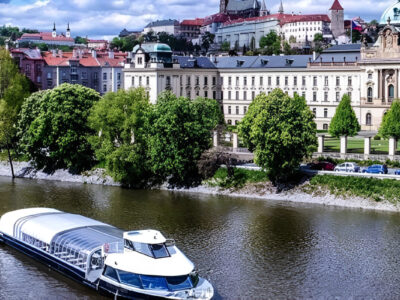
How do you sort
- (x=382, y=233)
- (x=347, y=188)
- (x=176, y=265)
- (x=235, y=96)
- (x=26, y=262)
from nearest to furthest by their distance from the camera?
(x=176, y=265) → (x=26, y=262) → (x=382, y=233) → (x=347, y=188) → (x=235, y=96)

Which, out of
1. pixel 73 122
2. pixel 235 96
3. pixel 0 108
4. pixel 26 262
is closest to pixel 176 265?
pixel 26 262

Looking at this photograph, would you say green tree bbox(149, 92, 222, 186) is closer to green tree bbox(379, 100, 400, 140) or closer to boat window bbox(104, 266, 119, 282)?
green tree bbox(379, 100, 400, 140)

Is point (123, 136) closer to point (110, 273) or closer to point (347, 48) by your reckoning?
point (110, 273)

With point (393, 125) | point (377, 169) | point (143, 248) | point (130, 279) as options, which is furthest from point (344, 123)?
point (130, 279)

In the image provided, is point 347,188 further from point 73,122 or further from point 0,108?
point 0,108

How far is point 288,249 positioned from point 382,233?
903 cm

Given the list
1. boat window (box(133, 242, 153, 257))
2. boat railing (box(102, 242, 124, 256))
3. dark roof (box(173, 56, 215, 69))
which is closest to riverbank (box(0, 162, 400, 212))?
boat railing (box(102, 242, 124, 256))

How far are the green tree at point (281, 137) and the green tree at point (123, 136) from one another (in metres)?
13.5

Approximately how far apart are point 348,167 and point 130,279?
36.8 meters

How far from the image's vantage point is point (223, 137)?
287 feet

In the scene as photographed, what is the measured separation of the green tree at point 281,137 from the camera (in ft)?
224

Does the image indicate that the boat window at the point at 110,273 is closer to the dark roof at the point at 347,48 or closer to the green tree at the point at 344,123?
the green tree at the point at 344,123

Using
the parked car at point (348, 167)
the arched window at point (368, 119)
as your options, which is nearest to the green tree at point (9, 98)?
the parked car at point (348, 167)

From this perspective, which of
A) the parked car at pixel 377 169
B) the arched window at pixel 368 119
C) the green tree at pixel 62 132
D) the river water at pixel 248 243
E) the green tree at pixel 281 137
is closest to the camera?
the river water at pixel 248 243
